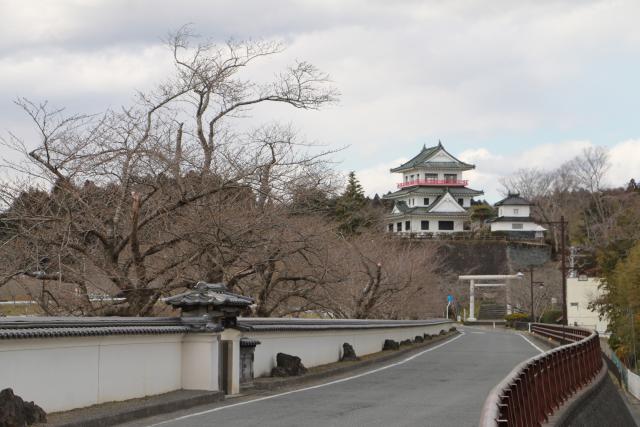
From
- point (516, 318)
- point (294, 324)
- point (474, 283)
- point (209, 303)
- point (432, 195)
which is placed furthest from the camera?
point (432, 195)

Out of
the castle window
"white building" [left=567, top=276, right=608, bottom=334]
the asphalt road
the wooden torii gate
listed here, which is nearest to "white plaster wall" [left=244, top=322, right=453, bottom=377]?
the asphalt road

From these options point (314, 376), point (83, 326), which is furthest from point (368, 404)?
point (314, 376)

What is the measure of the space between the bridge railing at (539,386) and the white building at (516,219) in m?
94.4

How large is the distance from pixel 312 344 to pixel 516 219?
97955 millimetres

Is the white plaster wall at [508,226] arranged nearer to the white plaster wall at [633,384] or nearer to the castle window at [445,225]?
the castle window at [445,225]

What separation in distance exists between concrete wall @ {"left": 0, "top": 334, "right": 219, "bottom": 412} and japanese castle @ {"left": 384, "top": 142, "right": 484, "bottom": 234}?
318 feet

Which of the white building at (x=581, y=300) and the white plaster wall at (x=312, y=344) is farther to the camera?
the white building at (x=581, y=300)

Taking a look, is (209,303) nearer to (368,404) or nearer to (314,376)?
(368,404)

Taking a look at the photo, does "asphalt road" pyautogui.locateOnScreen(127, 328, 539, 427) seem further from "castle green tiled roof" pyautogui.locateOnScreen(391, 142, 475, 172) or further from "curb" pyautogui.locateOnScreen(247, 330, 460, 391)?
"castle green tiled roof" pyautogui.locateOnScreen(391, 142, 475, 172)

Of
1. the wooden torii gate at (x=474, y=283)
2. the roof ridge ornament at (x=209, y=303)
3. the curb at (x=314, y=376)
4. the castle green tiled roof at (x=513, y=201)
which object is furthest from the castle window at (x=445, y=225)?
the roof ridge ornament at (x=209, y=303)

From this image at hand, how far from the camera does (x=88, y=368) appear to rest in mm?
12258

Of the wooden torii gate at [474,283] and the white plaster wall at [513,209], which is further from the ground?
the white plaster wall at [513,209]

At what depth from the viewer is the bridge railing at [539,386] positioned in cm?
663

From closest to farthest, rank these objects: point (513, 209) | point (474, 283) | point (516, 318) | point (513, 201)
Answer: point (516, 318), point (474, 283), point (513, 201), point (513, 209)
